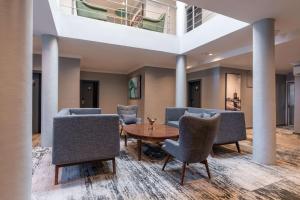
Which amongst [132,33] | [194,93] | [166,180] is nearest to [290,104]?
[194,93]

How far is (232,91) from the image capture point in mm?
6602

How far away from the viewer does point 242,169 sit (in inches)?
111

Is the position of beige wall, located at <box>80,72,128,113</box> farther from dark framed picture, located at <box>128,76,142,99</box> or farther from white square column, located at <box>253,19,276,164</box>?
white square column, located at <box>253,19,276,164</box>

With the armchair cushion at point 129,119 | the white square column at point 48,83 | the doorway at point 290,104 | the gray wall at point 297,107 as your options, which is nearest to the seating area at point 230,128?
the armchair cushion at point 129,119

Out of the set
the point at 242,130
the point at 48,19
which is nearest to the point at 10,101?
the point at 48,19

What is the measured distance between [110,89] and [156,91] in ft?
7.80

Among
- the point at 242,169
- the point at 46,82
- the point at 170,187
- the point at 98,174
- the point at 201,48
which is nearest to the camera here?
the point at 170,187

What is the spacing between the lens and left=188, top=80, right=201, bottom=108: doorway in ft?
24.8

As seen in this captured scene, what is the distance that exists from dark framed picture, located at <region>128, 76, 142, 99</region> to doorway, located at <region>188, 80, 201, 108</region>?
7.85 feet

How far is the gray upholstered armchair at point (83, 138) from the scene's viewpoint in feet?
7.39

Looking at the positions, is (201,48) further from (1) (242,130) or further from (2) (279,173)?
(2) (279,173)

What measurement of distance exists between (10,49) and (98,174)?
198 cm

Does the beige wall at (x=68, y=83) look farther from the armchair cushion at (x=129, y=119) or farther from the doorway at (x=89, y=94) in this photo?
the doorway at (x=89, y=94)

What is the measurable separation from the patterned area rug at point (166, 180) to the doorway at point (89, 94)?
15.9 ft
